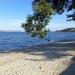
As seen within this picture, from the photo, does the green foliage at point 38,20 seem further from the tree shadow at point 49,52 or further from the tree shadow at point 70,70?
the tree shadow at point 70,70

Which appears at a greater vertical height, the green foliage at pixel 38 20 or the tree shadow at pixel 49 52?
the green foliage at pixel 38 20

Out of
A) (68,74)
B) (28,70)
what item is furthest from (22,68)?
(68,74)

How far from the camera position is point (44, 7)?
1230 inches

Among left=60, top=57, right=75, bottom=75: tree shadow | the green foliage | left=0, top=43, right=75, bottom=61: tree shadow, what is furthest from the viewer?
the green foliage

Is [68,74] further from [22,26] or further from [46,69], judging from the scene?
[22,26]

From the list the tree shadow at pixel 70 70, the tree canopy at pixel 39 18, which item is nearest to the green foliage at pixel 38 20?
the tree canopy at pixel 39 18

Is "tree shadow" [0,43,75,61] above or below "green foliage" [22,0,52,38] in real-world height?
below

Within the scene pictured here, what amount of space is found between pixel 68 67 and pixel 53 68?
3.40 ft

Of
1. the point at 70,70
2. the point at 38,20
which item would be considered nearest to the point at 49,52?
the point at 38,20

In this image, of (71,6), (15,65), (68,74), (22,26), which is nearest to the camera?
(68,74)

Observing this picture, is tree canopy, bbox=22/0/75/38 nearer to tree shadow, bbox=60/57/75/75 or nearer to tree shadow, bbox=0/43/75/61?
tree shadow, bbox=0/43/75/61

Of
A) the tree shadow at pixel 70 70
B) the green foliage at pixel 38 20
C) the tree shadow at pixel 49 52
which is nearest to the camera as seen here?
the tree shadow at pixel 70 70

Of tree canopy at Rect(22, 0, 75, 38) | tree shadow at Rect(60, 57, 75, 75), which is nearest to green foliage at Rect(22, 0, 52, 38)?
tree canopy at Rect(22, 0, 75, 38)

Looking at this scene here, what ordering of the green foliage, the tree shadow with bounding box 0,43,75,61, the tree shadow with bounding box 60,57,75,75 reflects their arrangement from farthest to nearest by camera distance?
1. the green foliage
2. the tree shadow with bounding box 0,43,75,61
3. the tree shadow with bounding box 60,57,75,75
